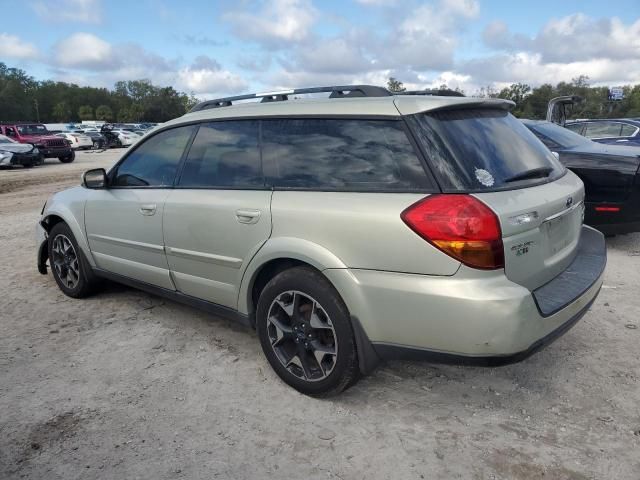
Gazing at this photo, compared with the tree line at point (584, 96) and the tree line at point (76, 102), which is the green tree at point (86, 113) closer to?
the tree line at point (76, 102)

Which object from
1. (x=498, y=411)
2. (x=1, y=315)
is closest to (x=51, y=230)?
(x=1, y=315)

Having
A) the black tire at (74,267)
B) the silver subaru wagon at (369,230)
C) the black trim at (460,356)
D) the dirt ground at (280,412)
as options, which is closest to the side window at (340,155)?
the silver subaru wagon at (369,230)

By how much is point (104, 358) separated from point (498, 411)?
2553 mm

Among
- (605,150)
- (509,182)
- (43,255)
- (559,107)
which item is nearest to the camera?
(509,182)

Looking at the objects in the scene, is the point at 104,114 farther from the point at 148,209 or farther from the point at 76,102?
the point at 148,209

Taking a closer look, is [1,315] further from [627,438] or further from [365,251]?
[627,438]

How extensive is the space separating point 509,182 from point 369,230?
773 millimetres

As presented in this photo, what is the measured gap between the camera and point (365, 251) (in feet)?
8.32

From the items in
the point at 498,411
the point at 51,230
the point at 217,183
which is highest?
the point at 217,183

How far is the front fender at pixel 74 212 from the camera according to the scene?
4441 millimetres

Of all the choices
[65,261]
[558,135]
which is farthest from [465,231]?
[558,135]

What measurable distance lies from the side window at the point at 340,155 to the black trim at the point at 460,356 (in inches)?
31.5

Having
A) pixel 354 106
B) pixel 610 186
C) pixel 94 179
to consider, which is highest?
pixel 354 106

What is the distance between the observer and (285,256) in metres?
2.84
